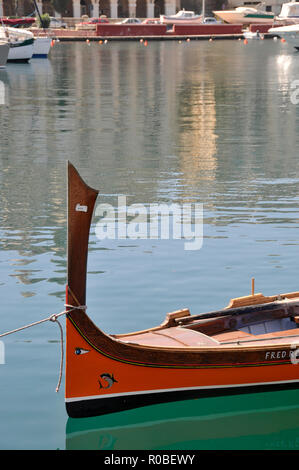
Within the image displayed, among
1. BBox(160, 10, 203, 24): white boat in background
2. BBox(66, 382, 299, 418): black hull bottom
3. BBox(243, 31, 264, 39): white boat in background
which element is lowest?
BBox(66, 382, 299, 418): black hull bottom

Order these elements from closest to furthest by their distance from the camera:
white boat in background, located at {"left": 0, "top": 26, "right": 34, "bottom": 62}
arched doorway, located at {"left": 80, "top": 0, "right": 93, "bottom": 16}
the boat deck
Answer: the boat deck
white boat in background, located at {"left": 0, "top": 26, "right": 34, "bottom": 62}
arched doorway, located at {"left": 80, "top": 0, "right": 93, "bottom": 16}

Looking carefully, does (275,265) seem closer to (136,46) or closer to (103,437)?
(103,437)

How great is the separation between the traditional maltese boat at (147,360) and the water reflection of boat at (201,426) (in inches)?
11.3

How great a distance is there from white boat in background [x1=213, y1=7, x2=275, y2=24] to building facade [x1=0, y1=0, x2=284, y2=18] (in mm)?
13881

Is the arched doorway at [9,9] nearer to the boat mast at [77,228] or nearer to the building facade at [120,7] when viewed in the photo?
the building facade at [120,7]

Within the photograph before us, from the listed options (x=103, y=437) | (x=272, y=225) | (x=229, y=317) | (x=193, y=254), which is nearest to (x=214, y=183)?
(x=272, y=225)

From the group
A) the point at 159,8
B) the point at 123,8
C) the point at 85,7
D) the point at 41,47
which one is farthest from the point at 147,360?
the point at 159,8

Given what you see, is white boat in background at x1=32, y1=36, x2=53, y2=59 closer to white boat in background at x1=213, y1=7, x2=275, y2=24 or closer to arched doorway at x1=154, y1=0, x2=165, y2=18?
white boat in background at x1=213, y1=7, x2=275, y2=24

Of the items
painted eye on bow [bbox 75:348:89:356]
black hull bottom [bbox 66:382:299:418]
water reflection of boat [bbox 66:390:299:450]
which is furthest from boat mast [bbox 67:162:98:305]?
water reflection of boat [bbox 66:390:299:450]

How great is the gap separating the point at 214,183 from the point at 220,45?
98949 mm

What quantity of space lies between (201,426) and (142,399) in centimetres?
108

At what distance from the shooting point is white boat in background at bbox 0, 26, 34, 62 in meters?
89.0

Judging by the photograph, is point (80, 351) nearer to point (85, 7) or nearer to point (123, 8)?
point (85, 7)

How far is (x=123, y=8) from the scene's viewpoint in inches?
6353
